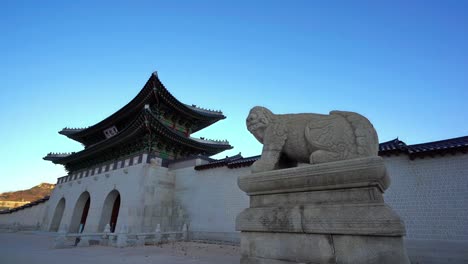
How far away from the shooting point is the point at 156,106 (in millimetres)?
16156

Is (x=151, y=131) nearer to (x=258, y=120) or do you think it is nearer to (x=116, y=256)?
(x=116, y=256)

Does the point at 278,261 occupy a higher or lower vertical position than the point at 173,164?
lower

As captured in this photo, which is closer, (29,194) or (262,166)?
(262,166)

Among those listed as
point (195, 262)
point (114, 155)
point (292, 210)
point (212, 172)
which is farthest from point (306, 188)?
point (114, 155)

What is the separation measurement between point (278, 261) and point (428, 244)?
706cm

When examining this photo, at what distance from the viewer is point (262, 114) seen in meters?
3.25

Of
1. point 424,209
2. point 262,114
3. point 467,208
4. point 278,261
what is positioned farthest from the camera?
point 424,209

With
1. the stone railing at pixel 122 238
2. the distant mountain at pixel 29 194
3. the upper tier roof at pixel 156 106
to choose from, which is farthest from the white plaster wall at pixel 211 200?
the distant mountain at pixel 29 194

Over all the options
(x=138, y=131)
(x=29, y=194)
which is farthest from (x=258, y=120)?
(x=29, y=194)

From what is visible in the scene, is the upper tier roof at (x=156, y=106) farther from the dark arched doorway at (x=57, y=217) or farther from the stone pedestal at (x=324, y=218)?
the stone pedestal at (x=324, y=218)

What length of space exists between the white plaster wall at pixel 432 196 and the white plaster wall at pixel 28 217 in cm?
2575

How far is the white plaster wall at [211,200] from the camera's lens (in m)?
10.9

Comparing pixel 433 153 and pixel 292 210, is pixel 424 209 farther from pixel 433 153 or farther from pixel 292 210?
pixel 292 210

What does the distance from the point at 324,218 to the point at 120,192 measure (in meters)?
14.2
